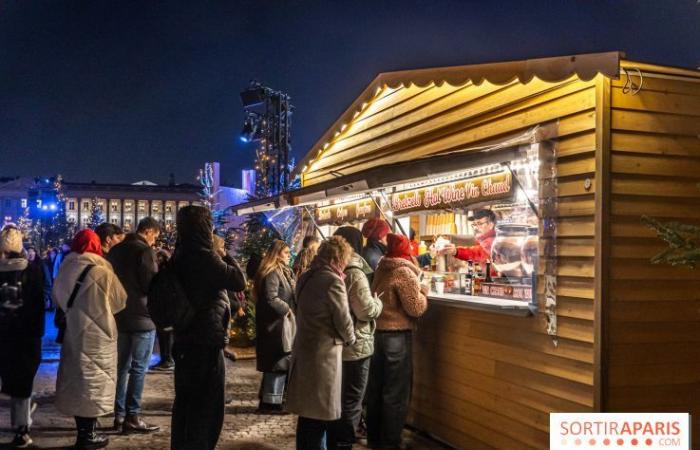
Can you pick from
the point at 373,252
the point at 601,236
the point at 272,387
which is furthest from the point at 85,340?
the point at 601,236

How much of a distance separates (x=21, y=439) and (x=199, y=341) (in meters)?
2.77

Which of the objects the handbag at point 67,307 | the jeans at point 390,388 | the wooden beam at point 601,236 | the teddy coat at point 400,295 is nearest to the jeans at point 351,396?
the jeans at point 390,388

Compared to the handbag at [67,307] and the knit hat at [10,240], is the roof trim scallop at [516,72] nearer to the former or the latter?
the handbag at [67,307]

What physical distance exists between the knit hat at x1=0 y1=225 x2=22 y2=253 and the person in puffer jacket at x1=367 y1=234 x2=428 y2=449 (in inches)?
141

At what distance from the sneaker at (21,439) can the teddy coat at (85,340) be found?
23.1 inches

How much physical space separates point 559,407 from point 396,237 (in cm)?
226

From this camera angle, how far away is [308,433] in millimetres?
5227

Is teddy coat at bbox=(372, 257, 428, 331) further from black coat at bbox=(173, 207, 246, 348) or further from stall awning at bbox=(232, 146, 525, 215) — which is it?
black coat at bbox=(173, 207, 246, 348)

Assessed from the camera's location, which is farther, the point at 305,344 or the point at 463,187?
the point at 463,187

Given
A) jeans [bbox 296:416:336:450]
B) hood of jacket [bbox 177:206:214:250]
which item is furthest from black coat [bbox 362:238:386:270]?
hood of jacket [bbox 177:206:214:250]

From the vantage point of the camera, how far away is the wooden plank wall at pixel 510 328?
4.84 m

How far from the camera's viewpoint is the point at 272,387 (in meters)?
7.75

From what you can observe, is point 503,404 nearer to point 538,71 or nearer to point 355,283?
point 355,283

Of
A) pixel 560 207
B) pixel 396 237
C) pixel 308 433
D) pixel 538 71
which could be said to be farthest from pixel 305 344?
pixel 538 71
